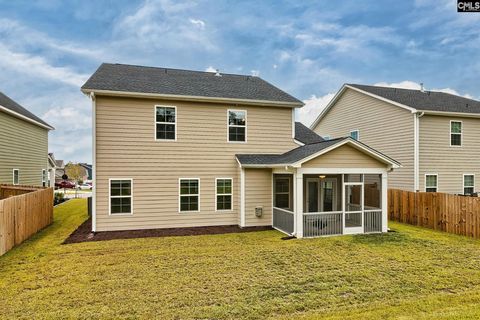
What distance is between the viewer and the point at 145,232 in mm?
11188

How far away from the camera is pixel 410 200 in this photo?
44.0 feet

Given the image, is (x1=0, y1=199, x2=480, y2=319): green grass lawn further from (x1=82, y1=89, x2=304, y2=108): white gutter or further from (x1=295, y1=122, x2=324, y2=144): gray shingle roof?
(x1=295, y1=122, x2=324, y2=144): gray shingle roof

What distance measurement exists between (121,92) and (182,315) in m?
8.93

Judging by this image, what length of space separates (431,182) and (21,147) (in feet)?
80.0

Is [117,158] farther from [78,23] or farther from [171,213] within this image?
[78,23]

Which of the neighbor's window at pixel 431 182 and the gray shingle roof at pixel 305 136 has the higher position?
the gray shingle roof at pixel 305 136

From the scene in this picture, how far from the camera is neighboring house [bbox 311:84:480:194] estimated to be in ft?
50.8

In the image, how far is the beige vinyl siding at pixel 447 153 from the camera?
15555mm

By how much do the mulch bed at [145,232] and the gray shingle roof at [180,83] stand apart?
548 cm

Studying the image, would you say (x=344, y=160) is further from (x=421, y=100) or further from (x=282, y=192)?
(x=421, y=100)
